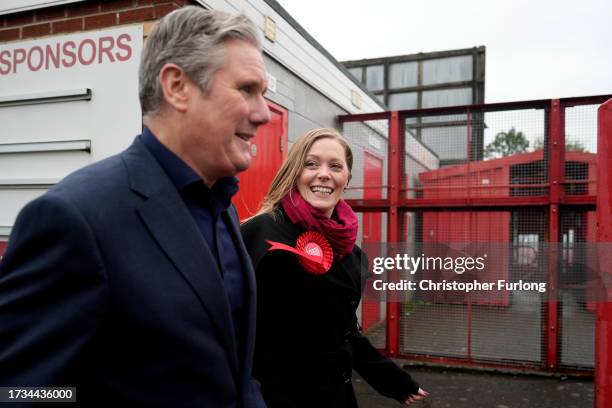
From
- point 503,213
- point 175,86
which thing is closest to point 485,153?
point 503,213

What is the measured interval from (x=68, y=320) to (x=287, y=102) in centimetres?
484

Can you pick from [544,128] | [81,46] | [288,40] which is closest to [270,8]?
[288,40]

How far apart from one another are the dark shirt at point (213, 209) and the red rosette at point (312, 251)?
827 mm

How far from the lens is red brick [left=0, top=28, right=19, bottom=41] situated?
12.5 ft

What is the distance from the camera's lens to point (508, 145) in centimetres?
580

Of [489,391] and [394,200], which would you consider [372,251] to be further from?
[489,391]

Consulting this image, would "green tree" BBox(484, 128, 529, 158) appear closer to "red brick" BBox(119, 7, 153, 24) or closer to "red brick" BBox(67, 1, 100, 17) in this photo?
"red brick" BBox(119, 7, 153, 24)

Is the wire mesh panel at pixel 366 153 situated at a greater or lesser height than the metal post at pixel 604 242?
greater

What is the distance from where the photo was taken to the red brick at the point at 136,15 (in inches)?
136

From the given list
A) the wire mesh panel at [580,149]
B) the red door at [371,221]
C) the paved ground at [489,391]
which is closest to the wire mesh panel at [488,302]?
the paved ground at [489,391]

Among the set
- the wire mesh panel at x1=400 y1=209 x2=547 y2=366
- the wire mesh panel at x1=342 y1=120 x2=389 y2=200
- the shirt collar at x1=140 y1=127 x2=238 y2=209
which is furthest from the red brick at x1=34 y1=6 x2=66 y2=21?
the wire mesh panel at x1=400 y1=209 x2=547 y2=366

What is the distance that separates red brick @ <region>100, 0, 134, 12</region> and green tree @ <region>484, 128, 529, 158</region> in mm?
4201

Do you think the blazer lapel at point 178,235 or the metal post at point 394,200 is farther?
the metal post at point 394,200

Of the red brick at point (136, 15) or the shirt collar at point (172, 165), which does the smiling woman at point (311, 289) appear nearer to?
the shirt collar at point (172, 165)
